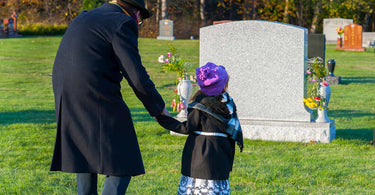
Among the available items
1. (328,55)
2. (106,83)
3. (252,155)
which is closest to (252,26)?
(252,155)

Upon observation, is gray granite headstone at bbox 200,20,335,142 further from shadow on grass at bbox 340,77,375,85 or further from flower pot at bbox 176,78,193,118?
shadow on grass at bbox 340,77,375,85

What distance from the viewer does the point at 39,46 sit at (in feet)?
84.7

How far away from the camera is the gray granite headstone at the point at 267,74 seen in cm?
779

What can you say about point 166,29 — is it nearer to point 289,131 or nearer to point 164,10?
point 164,10

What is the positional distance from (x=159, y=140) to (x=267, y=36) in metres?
2.17

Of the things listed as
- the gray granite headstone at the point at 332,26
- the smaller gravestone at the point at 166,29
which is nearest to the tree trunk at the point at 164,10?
the smaller gravestone at the point at 166,29

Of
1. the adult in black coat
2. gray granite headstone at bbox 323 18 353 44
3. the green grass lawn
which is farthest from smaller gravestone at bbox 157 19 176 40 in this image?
the adult in black coat

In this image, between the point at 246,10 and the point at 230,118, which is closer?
the point at 230,118

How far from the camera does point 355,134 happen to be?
8.51 meters

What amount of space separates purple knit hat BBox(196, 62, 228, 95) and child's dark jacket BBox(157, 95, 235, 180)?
66 mm

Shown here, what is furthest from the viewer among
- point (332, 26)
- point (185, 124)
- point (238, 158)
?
point (332, 26)

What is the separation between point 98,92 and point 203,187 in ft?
3.75

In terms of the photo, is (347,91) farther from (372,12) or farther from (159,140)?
(372,12)

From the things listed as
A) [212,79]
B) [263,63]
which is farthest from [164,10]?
[212,79]
